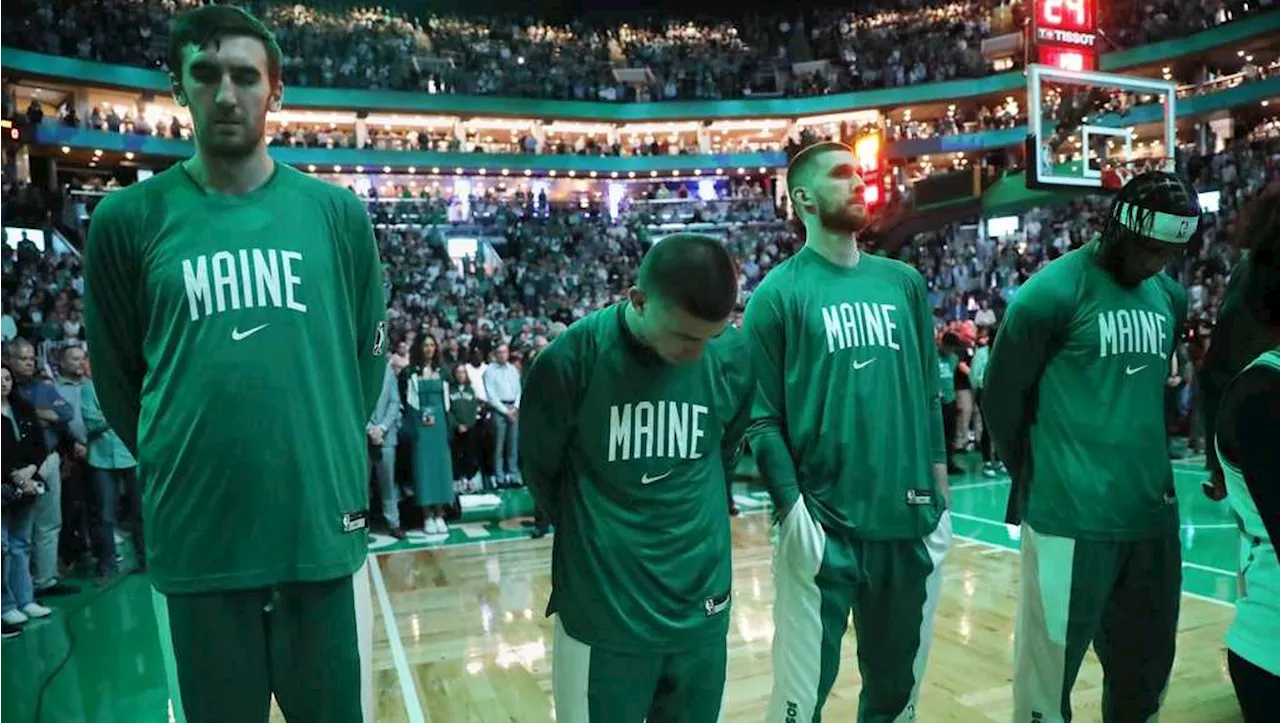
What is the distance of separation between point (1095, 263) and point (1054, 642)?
1152mm

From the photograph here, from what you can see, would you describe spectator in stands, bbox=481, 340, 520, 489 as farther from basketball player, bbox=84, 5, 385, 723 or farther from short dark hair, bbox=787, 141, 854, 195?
basketball player, bbox=84, 5, 385, 723

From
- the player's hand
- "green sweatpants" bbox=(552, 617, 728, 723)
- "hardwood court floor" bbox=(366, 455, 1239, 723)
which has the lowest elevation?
"hardwood court floor" bbox=(366, 455, 1239, 723)

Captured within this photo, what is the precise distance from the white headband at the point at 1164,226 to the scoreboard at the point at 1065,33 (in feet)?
30.5

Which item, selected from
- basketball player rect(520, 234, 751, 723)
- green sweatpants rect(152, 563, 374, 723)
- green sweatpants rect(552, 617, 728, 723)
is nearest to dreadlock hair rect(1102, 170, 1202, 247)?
basketball player rect(520, 234, 751, 723)

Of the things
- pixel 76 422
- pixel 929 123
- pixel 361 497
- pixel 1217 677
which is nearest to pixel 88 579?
pixel 76 422

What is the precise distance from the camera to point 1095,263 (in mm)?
2809

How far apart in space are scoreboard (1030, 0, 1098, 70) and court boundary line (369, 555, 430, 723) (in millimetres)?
9552

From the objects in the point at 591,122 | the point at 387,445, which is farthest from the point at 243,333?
the point at 591,122

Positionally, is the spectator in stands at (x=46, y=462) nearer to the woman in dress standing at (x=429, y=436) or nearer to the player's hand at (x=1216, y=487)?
the woman in dress standing at (x=429, y=436)

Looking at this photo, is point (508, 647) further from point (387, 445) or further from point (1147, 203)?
point (1147, 203)

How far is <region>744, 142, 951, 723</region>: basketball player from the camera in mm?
2523

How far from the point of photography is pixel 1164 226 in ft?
8.60

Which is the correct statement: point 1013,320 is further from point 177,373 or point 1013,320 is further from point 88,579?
point 88,579

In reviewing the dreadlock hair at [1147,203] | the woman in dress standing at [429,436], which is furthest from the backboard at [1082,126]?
the dreadlock hair at [1147,203]
